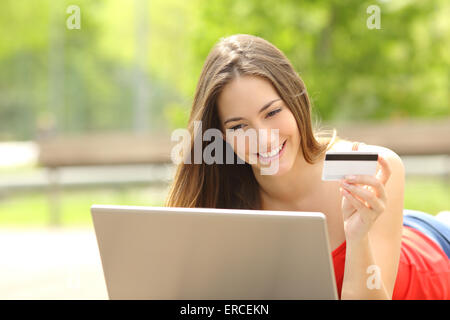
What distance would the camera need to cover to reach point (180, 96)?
1390cm

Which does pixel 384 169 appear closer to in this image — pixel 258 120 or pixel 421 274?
pixel 258 120

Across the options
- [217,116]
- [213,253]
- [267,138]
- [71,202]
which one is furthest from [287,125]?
[71,202]

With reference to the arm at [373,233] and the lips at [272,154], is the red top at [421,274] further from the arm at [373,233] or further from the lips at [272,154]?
the lips at [272,154]

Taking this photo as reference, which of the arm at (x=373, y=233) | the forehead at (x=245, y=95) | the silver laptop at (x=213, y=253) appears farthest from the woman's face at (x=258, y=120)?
the silver laptop at (x=213, y=253)

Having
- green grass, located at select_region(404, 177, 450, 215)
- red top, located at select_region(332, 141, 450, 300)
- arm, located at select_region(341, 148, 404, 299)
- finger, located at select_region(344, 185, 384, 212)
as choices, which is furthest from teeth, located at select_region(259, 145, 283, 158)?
green grass, located at select_region(404, 177, 450, 215)

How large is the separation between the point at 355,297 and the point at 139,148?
4.74 metres


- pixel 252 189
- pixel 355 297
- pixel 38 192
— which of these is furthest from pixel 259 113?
pixel 38 192

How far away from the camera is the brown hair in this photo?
1.73 meters

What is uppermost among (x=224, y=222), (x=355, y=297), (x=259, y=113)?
(x=259, y=113)

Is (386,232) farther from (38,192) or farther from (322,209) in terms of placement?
(38,192)

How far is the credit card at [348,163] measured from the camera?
1156 mm

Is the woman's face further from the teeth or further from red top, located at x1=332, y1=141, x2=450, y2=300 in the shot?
red top, located at x1=332, y1=141, x2=450, y2=300

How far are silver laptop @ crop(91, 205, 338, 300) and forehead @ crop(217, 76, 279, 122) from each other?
60 cm

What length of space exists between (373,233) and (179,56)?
38.7 feet
